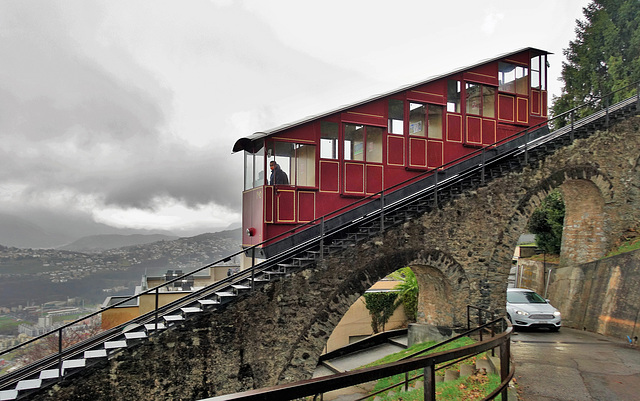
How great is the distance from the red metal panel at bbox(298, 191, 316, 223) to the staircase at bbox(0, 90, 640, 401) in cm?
27

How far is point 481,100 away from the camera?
48.3 feet

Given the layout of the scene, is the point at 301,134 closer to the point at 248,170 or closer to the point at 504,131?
the point at 248,170

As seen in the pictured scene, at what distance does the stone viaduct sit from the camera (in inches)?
339

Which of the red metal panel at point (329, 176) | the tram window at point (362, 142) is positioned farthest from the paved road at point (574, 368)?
the tram window at point (362, 142)

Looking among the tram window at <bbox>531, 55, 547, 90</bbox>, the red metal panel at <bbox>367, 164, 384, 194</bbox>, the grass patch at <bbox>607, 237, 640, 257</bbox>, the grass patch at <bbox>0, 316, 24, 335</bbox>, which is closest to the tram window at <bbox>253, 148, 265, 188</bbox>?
the red metal panel at <bbox>367, 164, 384, 194</bbox>

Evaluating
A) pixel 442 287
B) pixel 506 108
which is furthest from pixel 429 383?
pixel 506 108

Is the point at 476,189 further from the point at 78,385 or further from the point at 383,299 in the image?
the point at 78,385

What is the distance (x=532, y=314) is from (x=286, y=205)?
335 inches

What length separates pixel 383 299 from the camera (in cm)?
1962

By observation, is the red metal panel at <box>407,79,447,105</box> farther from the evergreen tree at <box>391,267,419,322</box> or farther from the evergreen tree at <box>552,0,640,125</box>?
the evergreen tree at <box>552,0,640,125</box>

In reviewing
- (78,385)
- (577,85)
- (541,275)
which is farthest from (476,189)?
(577,85)

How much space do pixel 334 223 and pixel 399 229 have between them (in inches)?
71.5

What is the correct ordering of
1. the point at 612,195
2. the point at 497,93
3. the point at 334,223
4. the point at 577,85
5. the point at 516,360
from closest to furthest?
the point at 516,360 → the point at 334,223 → the point at 497,93 → the point at 612,195 → the point at 577,85

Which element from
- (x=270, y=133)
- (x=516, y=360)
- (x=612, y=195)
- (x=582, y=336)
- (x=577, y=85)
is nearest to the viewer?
(x=516, y=360)
